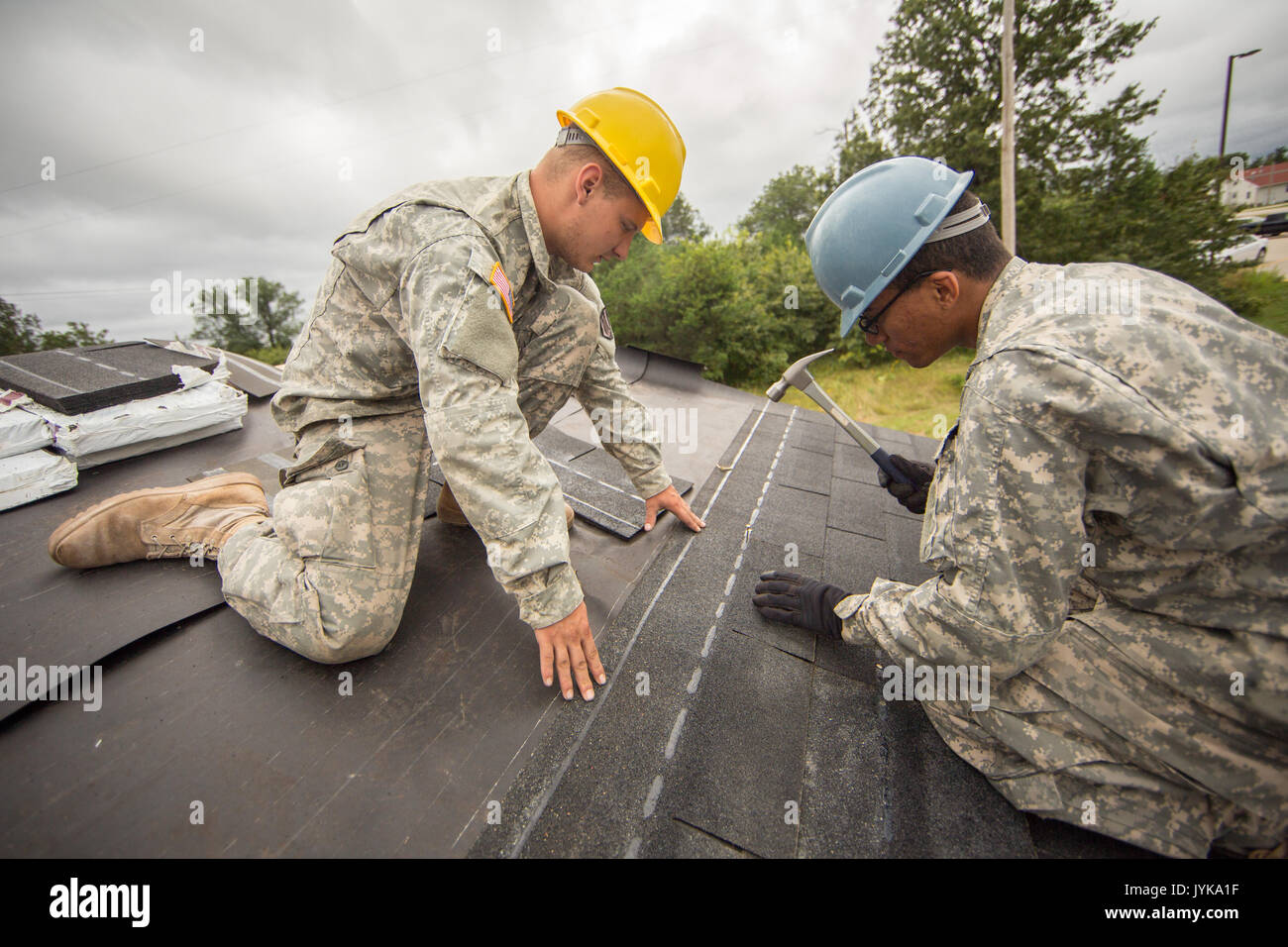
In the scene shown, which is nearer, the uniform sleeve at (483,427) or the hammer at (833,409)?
the uniform sleeve at (483,427)

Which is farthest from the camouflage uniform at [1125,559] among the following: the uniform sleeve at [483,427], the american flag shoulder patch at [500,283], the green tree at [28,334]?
the green tree at [28,334]

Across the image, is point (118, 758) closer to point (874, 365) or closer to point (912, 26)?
point (874, 365)

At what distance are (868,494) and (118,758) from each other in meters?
3.19

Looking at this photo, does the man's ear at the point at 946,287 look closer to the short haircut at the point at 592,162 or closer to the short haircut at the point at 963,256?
the short haircut at the point at 963,256

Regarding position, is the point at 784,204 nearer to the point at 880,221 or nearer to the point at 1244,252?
the point at 1244,252

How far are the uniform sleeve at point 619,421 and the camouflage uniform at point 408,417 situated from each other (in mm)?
205

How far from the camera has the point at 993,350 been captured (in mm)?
1205

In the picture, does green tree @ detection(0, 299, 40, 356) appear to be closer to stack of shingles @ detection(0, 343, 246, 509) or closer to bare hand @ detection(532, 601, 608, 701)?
stack of shingles @ detection(0, 343, 246, 509)

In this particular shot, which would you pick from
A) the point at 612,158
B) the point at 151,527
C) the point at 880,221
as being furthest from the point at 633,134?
the point at 151,527

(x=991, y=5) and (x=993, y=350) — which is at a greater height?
(x=991, y=5)

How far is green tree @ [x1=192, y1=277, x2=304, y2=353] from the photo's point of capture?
3478cm

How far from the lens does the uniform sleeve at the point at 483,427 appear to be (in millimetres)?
1416
